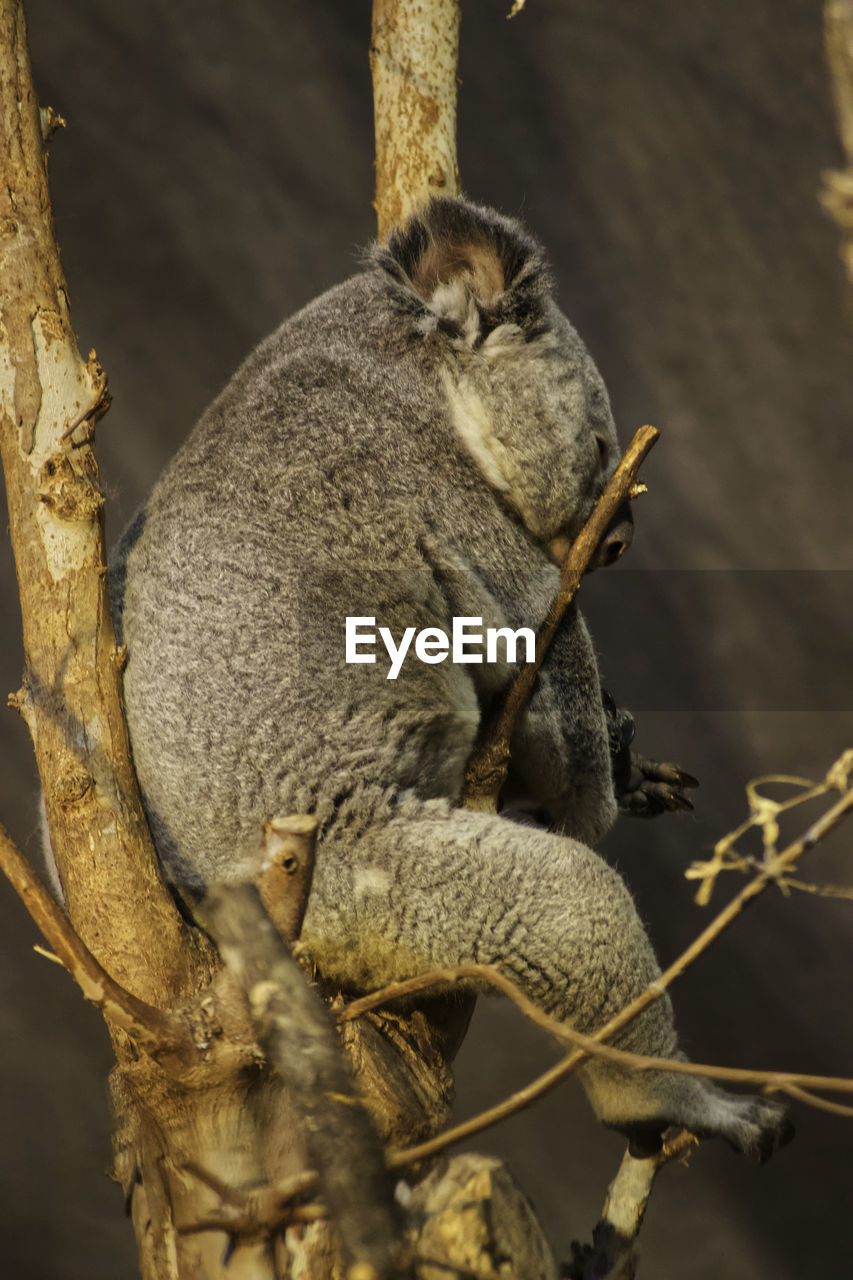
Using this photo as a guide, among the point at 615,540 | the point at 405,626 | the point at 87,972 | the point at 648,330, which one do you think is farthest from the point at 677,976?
the point at 648,330

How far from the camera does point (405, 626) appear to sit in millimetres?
1801

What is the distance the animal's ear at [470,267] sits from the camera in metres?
2.00

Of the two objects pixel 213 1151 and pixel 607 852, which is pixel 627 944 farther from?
pixel 607 852

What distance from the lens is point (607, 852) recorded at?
345cm

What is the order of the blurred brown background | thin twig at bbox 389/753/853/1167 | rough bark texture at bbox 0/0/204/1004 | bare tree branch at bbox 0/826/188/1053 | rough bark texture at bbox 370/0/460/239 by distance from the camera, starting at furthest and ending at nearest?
the blurred brown background → rough bark texture at bbox 370/0/460/239 → rough bark texture at bbox 0/0/204/1004 → bare tree branch at bbox 0/826/188/1053 → thin twig at bbox 389/753/853/1167

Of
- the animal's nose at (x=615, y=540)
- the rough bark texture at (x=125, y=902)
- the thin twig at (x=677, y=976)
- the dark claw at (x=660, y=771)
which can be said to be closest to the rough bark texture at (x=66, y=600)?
the rough bark texture at (x=125, y=902)

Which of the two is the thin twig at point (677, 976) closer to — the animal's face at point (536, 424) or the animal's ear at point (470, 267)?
the animal's face at point (536, 424)

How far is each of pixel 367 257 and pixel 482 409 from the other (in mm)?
369

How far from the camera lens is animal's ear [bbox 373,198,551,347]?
200 centimetres

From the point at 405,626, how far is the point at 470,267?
74 centimetres

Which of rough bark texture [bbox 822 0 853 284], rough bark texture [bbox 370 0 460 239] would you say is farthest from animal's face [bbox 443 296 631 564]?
rough bark texture [bbox 822 0 853 284]

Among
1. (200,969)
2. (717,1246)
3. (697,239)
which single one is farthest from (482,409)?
(717,1246)

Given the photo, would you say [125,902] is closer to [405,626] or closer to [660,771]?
[405,626]

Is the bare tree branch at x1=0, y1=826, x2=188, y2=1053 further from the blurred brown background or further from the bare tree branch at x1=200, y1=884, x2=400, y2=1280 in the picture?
the blurred brown background
